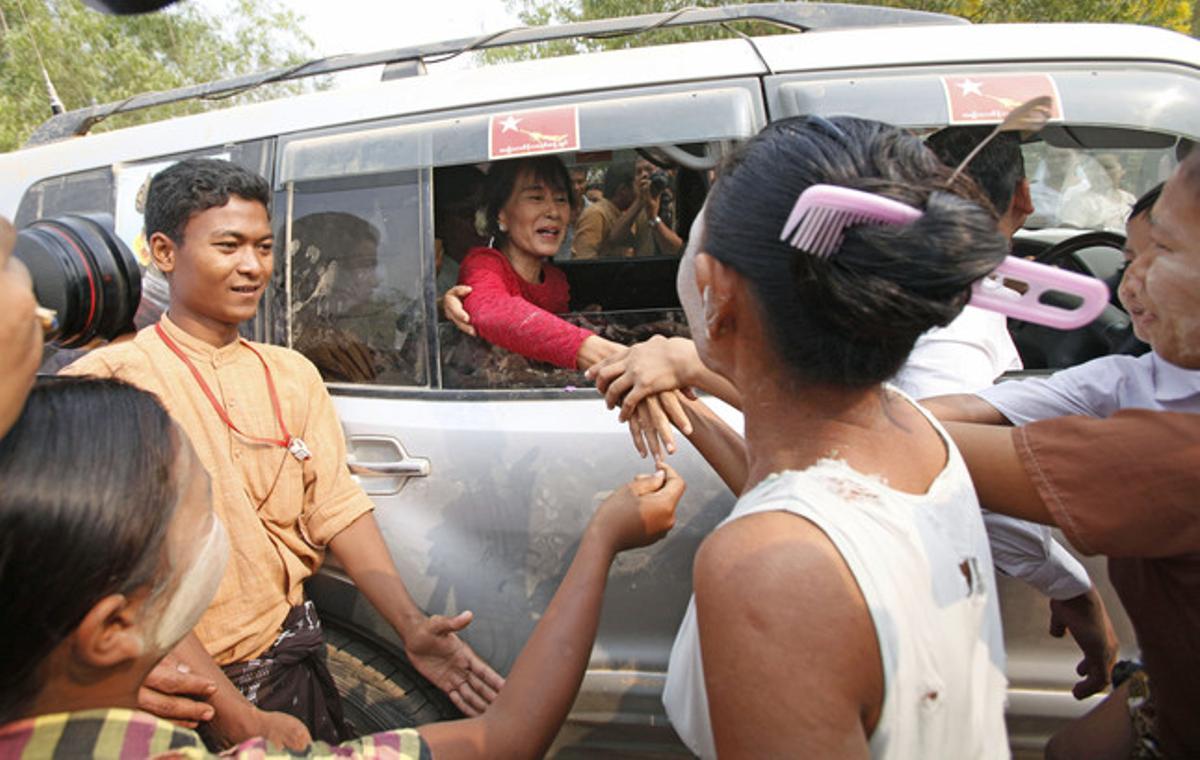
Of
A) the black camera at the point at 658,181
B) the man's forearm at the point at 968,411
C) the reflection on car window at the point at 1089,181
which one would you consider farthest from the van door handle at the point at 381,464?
the reflection on car window at the point at 1089,181

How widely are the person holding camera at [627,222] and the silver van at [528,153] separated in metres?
0.98

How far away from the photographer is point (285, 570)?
1872mm

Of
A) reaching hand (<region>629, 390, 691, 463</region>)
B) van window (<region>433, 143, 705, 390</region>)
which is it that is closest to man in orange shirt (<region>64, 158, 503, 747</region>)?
van window (<region>433, 143, 705, 390</region>)

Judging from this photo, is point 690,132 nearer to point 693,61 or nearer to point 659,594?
point 693,61

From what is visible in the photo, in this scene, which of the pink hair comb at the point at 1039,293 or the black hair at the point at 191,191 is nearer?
the pink hair comb at the point at 1039,293

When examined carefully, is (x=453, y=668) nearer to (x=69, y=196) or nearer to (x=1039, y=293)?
(x=1039, y=293)

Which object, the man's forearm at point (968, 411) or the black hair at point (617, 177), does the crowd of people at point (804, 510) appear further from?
the black hair at point (617, 177)

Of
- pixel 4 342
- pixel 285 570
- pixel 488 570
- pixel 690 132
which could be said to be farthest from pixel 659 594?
pixel 4 342

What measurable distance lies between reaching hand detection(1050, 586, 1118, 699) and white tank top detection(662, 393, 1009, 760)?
0.98 meters

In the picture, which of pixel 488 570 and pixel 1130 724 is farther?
pixel 488 570

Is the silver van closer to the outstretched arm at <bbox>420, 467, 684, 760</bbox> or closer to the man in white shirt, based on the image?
the man in white shirt

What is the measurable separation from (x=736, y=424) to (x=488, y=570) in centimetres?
74

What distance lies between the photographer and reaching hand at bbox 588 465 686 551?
1.45 m

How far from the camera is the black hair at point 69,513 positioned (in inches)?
34.2
